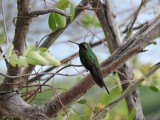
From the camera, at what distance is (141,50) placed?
29.4 inches

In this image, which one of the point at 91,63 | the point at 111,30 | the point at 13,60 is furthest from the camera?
the point at 111,30

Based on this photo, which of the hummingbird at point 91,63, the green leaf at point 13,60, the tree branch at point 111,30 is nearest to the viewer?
the green leaf at point 13,60

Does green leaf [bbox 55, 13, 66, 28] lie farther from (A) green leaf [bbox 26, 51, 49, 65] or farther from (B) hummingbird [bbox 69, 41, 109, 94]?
(A) green leaf [bbox 26, 51, 49, 65]

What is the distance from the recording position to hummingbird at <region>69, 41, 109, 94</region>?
70cm

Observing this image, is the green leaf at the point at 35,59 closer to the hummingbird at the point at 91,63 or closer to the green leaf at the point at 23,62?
the green leaf at the point at 23,62

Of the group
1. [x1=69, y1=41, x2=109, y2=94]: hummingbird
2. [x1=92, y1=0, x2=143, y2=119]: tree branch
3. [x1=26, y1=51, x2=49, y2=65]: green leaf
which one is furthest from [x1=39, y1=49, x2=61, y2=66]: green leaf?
[x1=92, y1=0, x2=143, y2=119]: tree branch

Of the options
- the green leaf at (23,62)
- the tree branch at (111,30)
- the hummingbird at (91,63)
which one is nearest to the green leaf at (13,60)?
the green leaf at (23,62)

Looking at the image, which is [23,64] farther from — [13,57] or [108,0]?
[108,0]

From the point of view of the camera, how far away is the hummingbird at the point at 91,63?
70cm

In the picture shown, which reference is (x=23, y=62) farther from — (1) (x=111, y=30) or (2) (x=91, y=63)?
(1) (x=111, y=30)

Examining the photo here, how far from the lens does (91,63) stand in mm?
715

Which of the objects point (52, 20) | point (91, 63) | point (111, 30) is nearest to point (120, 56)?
point (91, 63)

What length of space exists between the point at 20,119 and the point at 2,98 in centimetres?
8

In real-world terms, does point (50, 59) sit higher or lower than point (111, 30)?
higher
